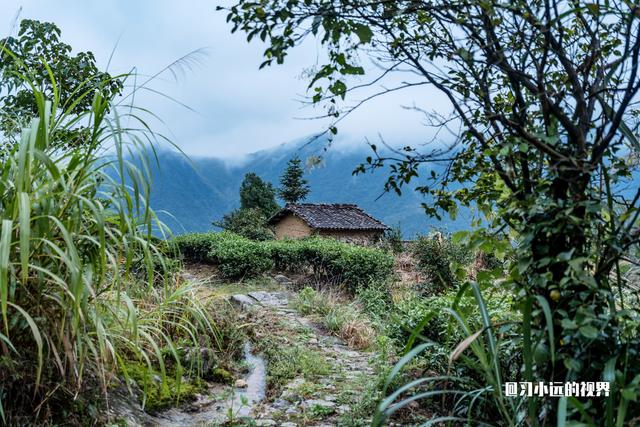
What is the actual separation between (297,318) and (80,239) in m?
4.82

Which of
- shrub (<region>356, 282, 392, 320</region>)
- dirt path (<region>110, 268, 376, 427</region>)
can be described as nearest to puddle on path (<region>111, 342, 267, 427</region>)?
dirt path (<region>110, 268, 376, 427</region>)

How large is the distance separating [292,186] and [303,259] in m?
11.9

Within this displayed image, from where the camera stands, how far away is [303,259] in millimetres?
11570

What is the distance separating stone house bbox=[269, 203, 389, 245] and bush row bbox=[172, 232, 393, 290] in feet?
16.4

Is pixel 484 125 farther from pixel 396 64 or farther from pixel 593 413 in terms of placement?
pixel 593 413

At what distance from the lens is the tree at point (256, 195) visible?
22.1 m

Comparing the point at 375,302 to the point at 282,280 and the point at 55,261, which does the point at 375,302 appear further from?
the point at 55,261

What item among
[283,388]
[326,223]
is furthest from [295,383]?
[326,223]

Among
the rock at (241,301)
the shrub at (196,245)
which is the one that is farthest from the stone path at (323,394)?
the shrub at (196,245)

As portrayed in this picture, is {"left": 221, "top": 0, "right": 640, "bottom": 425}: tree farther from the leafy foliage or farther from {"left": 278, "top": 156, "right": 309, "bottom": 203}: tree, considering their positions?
{"left": 278, "top": 156, "right": 309, "bottom": 203}: tree

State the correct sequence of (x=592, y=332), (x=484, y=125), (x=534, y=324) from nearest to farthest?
(x=592, y=332), (x=534, y=324), (x=484, y=125)

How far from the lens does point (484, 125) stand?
2.33m

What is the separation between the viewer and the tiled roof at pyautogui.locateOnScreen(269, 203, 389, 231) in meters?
17.6

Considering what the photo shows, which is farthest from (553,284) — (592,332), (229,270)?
(229,270)
